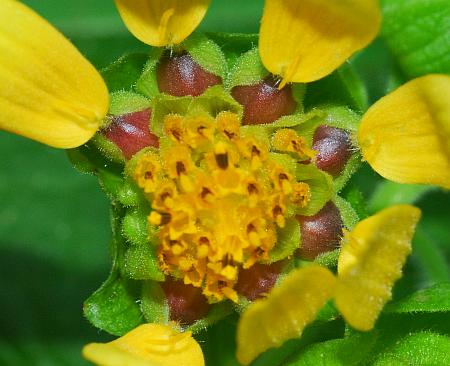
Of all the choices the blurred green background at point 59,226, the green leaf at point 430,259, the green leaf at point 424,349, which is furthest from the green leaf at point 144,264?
the blurred green background at point 59,226

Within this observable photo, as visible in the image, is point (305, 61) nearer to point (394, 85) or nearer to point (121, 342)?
point (394, 85)

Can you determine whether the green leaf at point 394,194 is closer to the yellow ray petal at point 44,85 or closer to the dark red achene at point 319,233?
the dark red achene at point 319,233

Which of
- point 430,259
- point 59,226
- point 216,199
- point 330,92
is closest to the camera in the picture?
point 216,199

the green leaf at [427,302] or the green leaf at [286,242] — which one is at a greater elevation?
the green leaf at [286,242]

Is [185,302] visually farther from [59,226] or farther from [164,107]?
[59,226]

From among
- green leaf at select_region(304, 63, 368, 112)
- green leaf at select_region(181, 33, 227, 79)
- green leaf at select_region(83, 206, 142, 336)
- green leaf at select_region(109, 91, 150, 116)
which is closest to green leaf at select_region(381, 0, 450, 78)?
green leaf at select_region(304, 63, 368, 112)

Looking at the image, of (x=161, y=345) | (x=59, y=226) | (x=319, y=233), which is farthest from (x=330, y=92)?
(x=59, y=226)
